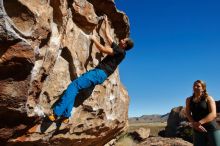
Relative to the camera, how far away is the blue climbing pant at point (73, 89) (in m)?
6.83

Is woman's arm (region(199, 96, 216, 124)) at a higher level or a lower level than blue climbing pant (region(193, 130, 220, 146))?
higher

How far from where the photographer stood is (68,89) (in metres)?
7.11

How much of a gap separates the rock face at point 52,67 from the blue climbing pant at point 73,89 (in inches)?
15.5

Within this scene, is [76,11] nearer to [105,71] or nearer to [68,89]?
[105,71]

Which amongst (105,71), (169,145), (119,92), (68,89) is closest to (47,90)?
(68,89)

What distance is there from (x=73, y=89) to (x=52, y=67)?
0.66 meters

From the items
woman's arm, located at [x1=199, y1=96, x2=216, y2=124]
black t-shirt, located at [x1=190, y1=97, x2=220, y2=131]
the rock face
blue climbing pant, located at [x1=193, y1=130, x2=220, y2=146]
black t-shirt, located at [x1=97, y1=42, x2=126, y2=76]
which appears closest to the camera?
the rock face

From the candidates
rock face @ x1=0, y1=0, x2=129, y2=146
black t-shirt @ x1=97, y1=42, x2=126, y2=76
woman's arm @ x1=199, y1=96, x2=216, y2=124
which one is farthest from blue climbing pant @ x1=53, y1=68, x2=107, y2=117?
woman's arm @ x1=199, y1=96, x2=216, y2=124

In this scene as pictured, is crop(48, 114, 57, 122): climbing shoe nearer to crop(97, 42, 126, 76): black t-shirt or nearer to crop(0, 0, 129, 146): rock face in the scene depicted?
crop(0, 0, 129, 146): rock face

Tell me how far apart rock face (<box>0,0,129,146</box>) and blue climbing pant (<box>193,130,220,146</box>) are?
287cm

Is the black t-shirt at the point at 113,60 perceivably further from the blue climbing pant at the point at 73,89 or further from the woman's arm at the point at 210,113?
the woman's arm at the point at 210,113

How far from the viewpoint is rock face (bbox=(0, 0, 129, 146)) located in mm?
5270

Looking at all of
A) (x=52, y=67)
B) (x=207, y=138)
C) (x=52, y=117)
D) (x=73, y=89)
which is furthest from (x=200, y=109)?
(x=52, y=67)

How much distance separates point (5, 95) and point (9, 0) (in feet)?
5.06
